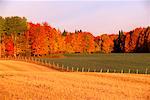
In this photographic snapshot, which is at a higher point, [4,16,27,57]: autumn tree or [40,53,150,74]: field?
[4,16,27,57]: autumn tree

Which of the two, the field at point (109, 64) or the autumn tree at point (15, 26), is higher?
the autumn tree at point (15, 26)

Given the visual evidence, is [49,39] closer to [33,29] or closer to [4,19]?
[33,29]

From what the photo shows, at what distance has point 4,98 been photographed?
20406 mm

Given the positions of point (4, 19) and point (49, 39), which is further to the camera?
point (49, 39)

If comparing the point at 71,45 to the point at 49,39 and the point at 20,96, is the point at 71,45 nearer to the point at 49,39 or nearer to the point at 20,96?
the point at 49,39

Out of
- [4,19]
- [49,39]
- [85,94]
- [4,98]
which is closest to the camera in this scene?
[4,98]

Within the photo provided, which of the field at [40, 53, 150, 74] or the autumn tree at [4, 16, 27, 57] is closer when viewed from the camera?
the field at [40, 53, 150, 74]

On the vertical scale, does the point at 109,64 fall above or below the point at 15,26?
below

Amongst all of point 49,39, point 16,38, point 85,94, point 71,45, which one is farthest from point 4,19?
point 85,94

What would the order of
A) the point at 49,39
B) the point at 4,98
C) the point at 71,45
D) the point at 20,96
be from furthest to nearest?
the point at 71,45 → the point at 49,39 → the point at 20,96 → the point at 4,98

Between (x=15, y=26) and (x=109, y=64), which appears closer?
(x=109, y=64)

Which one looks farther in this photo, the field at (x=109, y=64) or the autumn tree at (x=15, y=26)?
the autumn tree at (x=15, y=26)

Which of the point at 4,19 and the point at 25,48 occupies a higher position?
the point at 4,19

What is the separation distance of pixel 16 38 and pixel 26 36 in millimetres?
3816
